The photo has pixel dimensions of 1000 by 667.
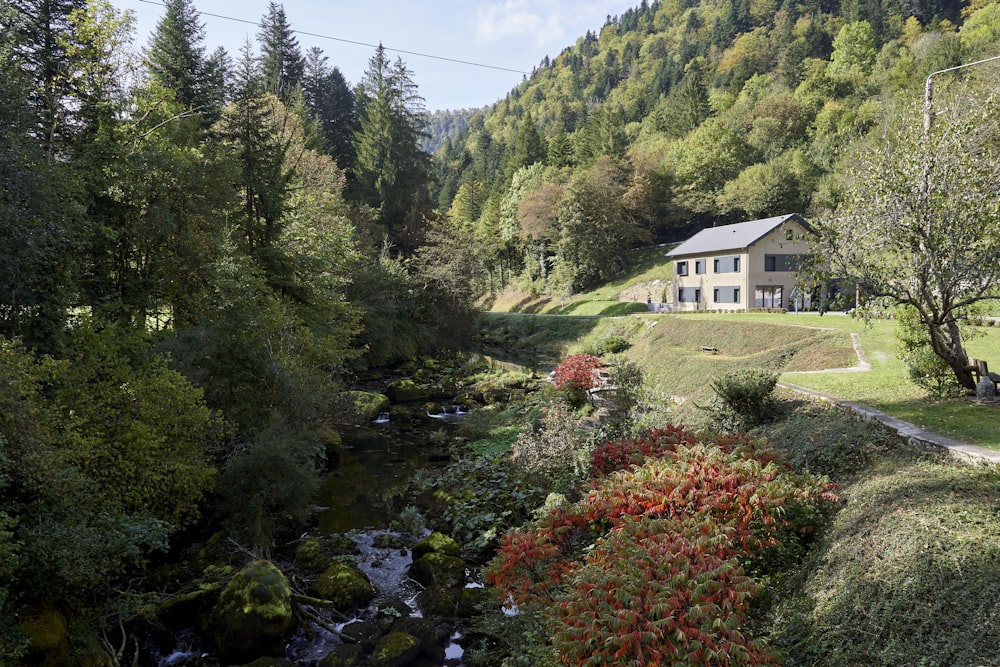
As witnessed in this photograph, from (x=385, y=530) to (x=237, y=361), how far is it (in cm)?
558

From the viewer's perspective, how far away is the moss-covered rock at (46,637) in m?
7.15

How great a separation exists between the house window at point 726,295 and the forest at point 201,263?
13.7 meters

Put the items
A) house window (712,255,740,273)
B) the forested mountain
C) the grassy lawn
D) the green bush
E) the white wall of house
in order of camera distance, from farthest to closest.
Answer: the forested mountain, house window (712,255,740,273), the white wall of house, the green bush, the grassy lawn

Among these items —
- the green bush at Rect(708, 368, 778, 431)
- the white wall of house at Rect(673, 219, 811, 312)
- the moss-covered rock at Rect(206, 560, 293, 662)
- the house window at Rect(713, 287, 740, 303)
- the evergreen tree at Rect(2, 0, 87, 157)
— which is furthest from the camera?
the house window at Rect(713, 287, 740, 303)

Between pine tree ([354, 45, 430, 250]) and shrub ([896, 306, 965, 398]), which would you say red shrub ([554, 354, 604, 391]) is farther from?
pine tree ([354, 45, 430, 250])

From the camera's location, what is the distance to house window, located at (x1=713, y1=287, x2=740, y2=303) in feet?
134

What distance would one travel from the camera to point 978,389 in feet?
36.1

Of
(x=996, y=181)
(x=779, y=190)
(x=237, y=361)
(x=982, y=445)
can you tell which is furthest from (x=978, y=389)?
(x=779, y=190)

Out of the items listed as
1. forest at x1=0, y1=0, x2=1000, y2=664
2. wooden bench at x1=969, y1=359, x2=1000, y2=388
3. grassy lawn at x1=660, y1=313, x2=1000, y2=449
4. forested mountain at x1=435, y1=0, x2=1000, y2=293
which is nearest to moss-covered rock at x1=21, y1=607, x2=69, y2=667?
forest at x1=0, y1=0, x2=1000, y2=664

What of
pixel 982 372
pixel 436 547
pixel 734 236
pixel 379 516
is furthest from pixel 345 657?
pixel 734 236

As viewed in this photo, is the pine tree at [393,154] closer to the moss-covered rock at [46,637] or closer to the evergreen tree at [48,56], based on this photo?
the evergreen tree at [48,56]

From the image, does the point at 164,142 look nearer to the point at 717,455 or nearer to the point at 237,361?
the point at 237,361

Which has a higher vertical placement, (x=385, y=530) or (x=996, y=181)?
(x=996, y=181)

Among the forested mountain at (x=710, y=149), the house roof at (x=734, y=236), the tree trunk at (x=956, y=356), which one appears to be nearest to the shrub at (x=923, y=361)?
the tree trunk at (x=956, y=356)
